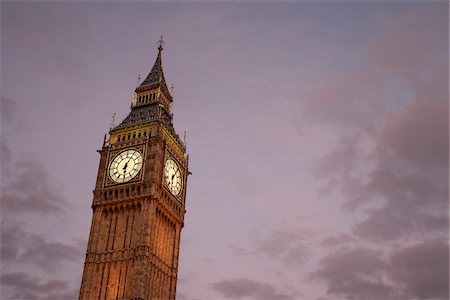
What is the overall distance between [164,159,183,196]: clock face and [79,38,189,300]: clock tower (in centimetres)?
13

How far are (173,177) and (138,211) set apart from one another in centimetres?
834

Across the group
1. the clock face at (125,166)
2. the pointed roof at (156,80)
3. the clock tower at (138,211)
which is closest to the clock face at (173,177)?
the clock tower at (138,211)

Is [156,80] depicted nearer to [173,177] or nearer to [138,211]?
[173,177]

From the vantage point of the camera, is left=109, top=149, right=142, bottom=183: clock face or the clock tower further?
left=109, top=149, right=142, bottom=183: clock face

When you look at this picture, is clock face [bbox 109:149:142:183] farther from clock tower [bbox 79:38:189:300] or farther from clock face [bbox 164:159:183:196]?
clock face [bbox 164:159:183:196]

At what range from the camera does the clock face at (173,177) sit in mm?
85688

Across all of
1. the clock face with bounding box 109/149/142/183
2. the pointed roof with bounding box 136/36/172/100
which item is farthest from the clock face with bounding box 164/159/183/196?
the pointed roof with bounding box 136/36/172/100

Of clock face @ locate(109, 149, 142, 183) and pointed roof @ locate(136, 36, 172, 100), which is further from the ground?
pointed roof @ locate(136, 36, 172, 100)

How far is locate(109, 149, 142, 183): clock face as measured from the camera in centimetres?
8400

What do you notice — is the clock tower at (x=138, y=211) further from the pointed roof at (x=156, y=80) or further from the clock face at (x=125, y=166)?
the pointed roof at (x=156, y=80)

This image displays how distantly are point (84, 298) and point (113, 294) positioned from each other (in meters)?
3.77

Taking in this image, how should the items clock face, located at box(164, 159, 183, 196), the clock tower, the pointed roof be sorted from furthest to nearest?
the pointed roof, clock face, located at box(164, 159, 183, 196), the clock tower

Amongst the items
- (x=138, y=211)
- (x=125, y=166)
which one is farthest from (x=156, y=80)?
(x=138, y=211)

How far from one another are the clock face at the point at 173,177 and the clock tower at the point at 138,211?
0.13 metres
